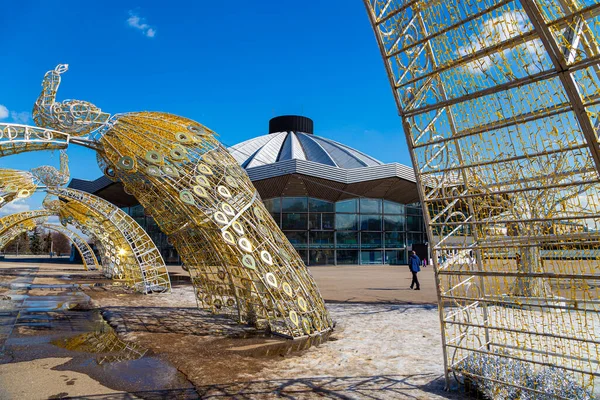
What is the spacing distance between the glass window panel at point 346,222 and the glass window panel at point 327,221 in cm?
50

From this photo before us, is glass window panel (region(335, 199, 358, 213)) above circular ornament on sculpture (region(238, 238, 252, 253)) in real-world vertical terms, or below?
above

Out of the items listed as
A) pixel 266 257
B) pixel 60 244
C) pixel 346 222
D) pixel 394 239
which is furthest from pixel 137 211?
pixel 60 244

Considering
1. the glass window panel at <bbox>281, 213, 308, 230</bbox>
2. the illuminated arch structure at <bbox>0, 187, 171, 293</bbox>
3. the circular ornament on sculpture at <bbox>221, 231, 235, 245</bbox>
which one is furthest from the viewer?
the glass window panel at <bbox>281, 213, 308, 230</bbox>

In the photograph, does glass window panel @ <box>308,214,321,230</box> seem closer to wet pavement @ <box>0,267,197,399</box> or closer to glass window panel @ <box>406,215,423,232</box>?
glass window panel @ <box>406,215,423,232</box>

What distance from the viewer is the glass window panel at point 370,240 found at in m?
40.9

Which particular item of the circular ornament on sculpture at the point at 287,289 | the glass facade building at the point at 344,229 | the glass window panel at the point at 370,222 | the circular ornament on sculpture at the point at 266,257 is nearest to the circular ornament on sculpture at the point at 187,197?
the circular ornament on sculpture at the point at 266,257

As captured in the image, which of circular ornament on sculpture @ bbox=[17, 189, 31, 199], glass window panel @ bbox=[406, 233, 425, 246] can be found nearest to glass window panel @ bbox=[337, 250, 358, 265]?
glass window panel @ bbox=[406, 233, 425, 246]

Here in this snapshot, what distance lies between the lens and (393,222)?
42.1 metres

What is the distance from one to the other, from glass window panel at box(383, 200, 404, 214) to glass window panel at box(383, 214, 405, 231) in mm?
439

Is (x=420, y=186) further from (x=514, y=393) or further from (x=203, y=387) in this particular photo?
(x=203, y=387)

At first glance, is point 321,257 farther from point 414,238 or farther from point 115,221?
point 115,221

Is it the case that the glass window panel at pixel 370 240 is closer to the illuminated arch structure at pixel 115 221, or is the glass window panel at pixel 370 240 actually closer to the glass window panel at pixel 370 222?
the glass window panel at pixel 370 222

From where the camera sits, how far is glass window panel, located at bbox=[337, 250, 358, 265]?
4047 centimetres

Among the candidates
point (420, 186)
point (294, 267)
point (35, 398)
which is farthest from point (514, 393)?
point (35, 398)
